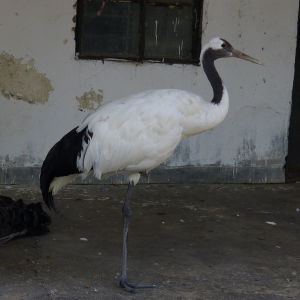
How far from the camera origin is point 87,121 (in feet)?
16.6

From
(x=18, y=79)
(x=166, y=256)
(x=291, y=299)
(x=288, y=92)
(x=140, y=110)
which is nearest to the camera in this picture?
(x=291, y=299)

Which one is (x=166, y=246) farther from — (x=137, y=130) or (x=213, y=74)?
(x=213, y=74)

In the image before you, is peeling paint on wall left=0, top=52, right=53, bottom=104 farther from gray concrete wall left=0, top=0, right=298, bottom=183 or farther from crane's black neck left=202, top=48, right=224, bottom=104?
crane's black neck left=202, top=48, right=224, bottom=104

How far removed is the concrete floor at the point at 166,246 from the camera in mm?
4695

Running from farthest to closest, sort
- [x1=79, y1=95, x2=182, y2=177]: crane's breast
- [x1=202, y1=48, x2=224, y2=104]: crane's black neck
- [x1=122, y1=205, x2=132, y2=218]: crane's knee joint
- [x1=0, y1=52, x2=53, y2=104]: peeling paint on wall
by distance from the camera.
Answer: [x1=0, y1=52, x2=53, y2=104]: peeling paint on wall
[x1=202, y1=48, x2=224, y2=104]: crane's black neck
[x1=122, y1=205, x2=132, y2=218]: crane's knee joint
[x1=79, y1=95, x2=182, y2=177]: crane's breast

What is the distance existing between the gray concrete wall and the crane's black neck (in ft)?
6.66

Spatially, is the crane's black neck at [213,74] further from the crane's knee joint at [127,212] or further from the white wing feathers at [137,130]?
the crane's knee joint at [127,212]

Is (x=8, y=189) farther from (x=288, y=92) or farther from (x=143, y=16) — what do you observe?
(x=288, y=92)

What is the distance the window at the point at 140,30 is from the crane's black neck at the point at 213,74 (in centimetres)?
204

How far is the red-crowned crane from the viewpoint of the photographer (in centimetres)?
489

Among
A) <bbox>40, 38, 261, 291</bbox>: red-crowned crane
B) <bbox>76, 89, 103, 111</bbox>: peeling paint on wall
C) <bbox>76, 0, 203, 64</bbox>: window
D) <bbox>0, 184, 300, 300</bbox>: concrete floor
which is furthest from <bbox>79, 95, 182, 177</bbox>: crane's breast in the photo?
<bbox>76, 0, 203, 64</bbox>: window

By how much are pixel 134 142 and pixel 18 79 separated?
2.56m

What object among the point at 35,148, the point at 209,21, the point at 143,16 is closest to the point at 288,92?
the point at 209,21

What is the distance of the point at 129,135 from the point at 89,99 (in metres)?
2.45
